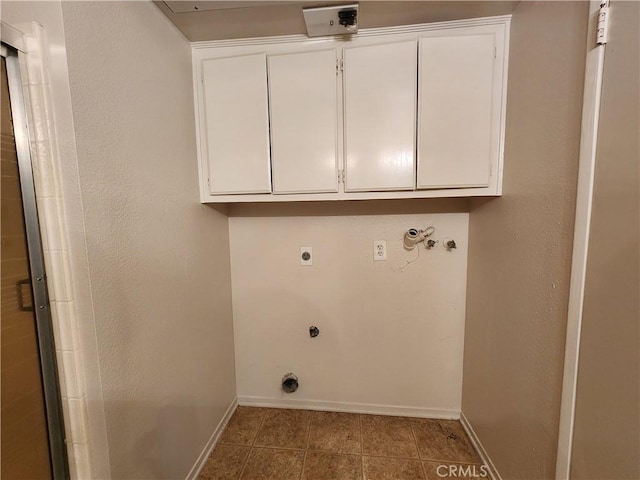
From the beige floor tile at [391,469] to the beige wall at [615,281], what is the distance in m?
0.87

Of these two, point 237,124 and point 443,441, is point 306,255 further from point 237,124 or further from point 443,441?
point 443,441

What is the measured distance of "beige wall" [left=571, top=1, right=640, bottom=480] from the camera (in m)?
0.70

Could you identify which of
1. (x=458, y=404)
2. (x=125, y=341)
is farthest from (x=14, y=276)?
(x=458, y=404)

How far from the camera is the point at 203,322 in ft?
5.04

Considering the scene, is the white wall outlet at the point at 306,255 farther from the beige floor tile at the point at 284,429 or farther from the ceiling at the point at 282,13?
the ceiling at the point at 282,13

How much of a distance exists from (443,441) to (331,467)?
0.75 meters

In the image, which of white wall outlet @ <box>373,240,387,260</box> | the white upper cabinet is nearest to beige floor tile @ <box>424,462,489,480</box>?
white wall outlet @ <box>373,240,387,260</box>

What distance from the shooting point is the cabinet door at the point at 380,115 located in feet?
4.39

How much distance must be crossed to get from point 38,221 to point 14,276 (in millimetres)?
170

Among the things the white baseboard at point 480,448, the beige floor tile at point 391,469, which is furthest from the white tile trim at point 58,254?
the white baseboard at point 480,448

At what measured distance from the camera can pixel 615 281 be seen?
750 mm

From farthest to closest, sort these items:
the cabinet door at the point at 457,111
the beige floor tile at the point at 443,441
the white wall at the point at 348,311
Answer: the white wall at the point at 348,311, the beige floor tile at the point at 443,441, the cabinet door at the point at 457,111

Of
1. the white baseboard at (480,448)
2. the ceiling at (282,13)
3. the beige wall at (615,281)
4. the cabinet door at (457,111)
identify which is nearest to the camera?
the beige wall at (615,281)

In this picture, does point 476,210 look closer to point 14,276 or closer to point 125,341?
point 125,341
